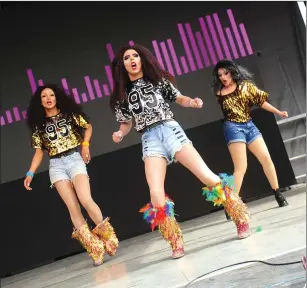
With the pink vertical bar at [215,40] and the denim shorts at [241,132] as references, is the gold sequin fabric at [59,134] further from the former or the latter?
the pink vertical bar at [215,40]

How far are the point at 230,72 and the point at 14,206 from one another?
2239 mm

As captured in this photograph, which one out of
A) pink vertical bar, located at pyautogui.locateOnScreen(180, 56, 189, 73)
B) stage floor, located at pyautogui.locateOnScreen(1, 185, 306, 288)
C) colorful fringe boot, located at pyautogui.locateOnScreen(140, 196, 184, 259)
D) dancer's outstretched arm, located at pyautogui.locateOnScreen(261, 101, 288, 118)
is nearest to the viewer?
stage floor, located at pyautogui.locateOnScreen(1, 185, 306, 288)

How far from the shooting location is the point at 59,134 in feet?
12.2

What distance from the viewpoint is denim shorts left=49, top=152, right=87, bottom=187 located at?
366cm

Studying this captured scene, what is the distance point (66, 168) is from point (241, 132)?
54.8 inches

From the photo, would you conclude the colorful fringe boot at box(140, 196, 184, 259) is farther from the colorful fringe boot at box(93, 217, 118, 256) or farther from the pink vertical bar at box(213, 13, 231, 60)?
the pink vertical bar at box(213, 13, 231, 60)

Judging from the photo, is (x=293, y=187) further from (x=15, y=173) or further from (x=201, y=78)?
(x=15, y=173)

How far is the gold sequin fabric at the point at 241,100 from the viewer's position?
3916 mm

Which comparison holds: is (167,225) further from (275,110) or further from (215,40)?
(215,40)

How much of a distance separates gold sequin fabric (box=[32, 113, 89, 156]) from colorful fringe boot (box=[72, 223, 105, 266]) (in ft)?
2.02

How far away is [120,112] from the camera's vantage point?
3285mm

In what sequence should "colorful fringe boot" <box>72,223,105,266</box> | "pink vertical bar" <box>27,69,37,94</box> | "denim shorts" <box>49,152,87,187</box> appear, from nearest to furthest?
"colorful fringe boot" <box>72,223,105,266</box>, "denim shorts" <box>49,152,87,187</box>, "pink vertical bar" <box>27,69,37,94</box>

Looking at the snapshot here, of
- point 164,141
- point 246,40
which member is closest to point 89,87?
point 246,40

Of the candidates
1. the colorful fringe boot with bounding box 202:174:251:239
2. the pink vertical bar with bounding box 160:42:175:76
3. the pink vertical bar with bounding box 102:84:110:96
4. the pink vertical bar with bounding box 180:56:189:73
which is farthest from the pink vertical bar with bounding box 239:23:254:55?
the colorful fringe boot with bounding box 202:174:251:239
